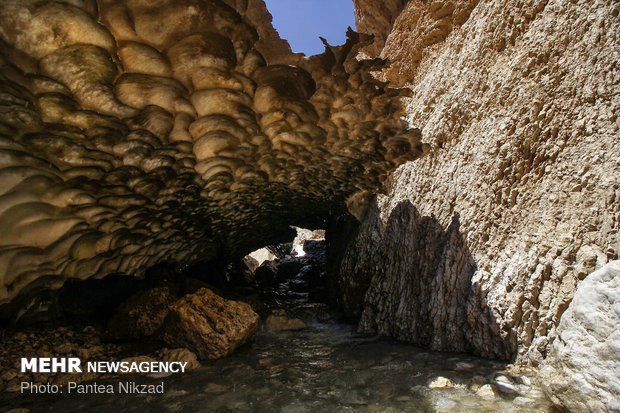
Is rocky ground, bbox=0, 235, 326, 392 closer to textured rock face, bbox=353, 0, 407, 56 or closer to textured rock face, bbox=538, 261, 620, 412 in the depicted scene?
textured rock face, bbox=538, 261, 620, 412

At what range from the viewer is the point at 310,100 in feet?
10.1

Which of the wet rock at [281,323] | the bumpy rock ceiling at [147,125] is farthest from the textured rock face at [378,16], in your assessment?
the wet rock at [281,323]

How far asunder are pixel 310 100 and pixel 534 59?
201 centimetres

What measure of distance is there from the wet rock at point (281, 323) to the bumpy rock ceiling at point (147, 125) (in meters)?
2.66

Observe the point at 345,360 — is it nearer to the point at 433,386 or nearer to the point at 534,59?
the point at 433,386

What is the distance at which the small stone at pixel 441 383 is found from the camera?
90.3 inches

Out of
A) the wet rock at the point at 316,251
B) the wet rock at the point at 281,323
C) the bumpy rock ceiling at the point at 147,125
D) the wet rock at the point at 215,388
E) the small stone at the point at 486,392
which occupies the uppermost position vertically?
the bumpy rock ceiling at the point at 147,125

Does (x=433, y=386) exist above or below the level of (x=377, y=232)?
below

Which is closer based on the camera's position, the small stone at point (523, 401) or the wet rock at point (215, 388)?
the small stone at point (523, 401)

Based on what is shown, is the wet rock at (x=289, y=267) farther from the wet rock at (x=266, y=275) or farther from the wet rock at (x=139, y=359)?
the wet rock at (x=139, y=359)

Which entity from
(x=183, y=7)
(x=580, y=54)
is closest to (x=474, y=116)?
(x=580, y=54)

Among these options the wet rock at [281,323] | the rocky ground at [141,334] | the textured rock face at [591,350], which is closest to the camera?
the textured rock face at [591,350]

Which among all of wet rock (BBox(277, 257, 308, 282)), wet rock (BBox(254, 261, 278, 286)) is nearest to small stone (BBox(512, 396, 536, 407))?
wet rock (BBox(254, 261, 278, 286))

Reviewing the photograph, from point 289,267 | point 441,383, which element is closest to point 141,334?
point 441,383
